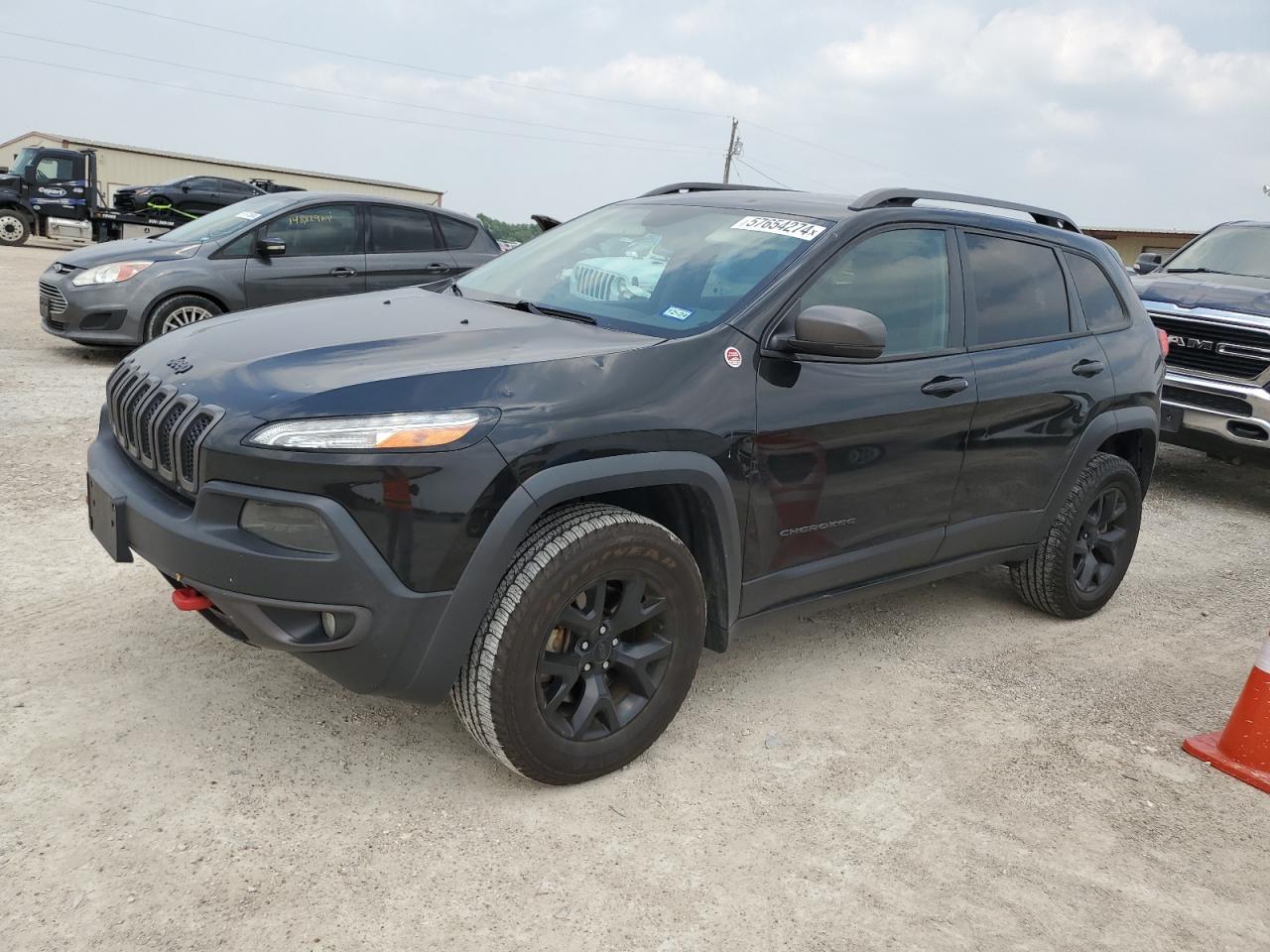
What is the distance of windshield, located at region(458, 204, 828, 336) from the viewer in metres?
3.35

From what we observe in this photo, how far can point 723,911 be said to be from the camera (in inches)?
101

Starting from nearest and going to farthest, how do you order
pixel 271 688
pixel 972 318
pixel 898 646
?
pixel 271 688 < pixel 972 318 < pixel 898 646

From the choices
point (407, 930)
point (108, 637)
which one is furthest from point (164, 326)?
point (407, 930)

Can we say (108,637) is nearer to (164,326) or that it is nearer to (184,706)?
(184,706)

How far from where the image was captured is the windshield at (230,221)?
28.4ft

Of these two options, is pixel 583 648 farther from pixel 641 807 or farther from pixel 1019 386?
pixel 1019 386

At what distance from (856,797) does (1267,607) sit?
3372mm

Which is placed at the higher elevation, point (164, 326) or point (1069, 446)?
point (1069, 446)

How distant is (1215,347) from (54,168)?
2243 cm

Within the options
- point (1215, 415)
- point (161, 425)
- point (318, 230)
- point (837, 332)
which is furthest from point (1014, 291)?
point (318, 230)

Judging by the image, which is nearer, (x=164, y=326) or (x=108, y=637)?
(x=108, y=637)

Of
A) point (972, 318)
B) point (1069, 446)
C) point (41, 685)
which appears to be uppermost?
point (972, 318)

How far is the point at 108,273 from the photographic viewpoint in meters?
8.22

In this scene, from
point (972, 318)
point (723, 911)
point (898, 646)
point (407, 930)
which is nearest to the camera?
point (407, 930)
